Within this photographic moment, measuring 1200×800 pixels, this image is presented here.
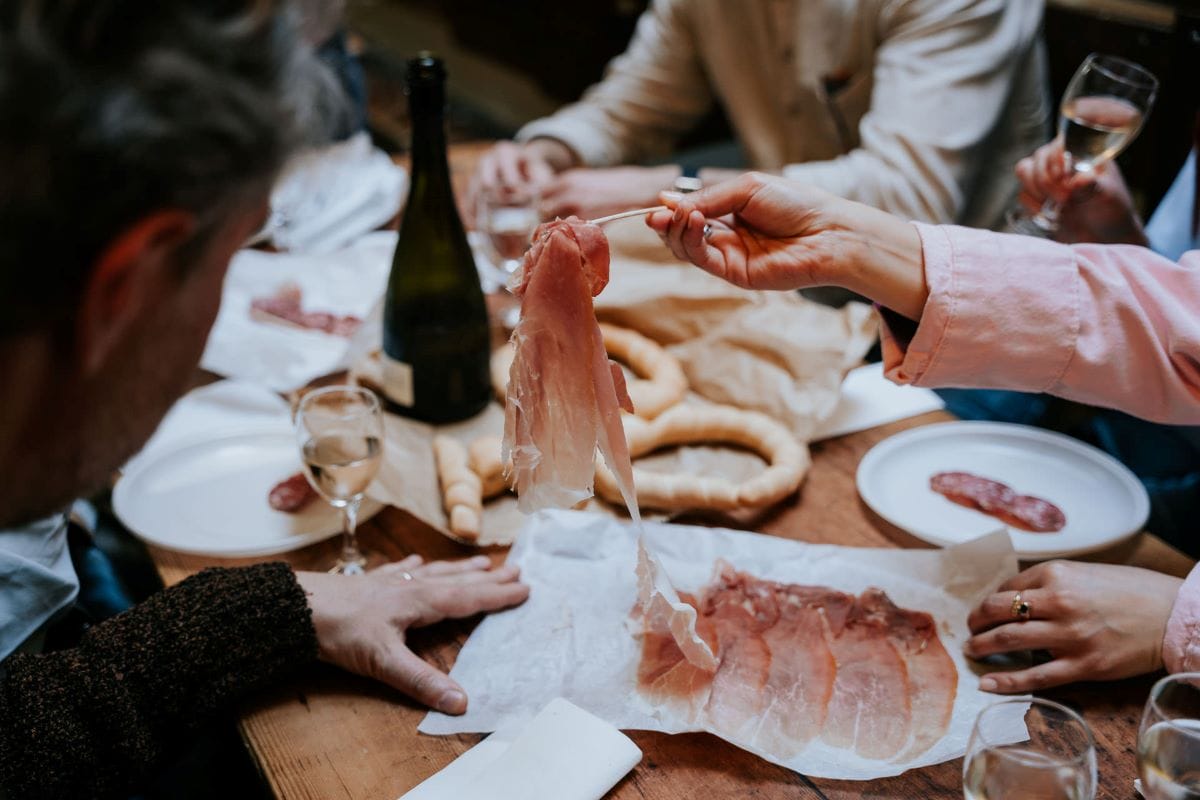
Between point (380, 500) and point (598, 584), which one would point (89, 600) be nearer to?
point (380, 500)

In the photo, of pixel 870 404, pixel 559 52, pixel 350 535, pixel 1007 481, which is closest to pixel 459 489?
pixel 350 535

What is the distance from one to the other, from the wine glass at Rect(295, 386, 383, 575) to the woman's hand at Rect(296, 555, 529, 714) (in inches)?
3.5

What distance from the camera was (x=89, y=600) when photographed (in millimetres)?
1485

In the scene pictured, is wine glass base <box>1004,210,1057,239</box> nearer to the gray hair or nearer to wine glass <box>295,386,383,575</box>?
wine glass <box>295,386,383,575</box>

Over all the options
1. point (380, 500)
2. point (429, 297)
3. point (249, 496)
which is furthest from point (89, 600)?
point (429, 297)

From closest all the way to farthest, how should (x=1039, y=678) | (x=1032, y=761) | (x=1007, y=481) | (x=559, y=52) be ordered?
1. (x=1032, y=761)
2. (x=1039, y=678)
3. (x=1007, y=481)
4. (x=559, y=52)

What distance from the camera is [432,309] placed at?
1.67 meters

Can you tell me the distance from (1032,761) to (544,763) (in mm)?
463

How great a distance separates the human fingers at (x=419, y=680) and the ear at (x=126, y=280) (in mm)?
523

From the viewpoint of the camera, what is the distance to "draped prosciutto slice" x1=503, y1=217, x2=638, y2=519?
1.16m

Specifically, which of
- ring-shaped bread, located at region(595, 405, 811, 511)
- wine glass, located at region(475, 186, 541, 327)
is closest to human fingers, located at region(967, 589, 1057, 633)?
ring-shaped bread, located at region(595, 405, 811, 511)

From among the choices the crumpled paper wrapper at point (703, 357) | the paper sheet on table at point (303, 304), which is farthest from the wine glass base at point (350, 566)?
the paper sheet on table at point (303, 304)

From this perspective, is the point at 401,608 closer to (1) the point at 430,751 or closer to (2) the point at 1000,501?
(1) the point at 430,751

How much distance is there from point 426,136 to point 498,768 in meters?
0.97
